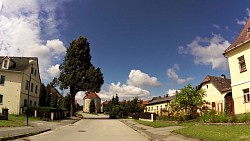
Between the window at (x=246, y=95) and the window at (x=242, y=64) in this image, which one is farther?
the window at (x=242, y=64)

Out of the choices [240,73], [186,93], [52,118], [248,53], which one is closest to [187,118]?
[186,93]

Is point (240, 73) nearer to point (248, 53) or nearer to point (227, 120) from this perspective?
point (248, 53)

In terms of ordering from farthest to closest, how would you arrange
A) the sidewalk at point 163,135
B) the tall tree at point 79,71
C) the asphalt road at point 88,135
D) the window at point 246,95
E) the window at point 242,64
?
the tall tree at point 79,71 < the window at point 242,64 < the window at point 246,95 < the sidewalk at point 163,135 < the asphalt road at point 88,135

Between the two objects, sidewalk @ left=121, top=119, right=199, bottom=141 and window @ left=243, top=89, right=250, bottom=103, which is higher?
window @ left=243, top=89, right=250, bottom=103

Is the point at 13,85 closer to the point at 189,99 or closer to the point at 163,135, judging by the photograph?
the point at 189,99

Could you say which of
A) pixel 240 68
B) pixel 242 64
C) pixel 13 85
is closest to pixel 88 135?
pixel 240 68

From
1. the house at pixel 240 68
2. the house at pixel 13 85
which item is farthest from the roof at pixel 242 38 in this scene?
the house at pixel 13 85

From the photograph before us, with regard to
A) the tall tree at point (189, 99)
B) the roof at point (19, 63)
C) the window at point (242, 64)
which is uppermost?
the roof at point (19, 63)

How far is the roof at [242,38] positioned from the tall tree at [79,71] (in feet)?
96.2

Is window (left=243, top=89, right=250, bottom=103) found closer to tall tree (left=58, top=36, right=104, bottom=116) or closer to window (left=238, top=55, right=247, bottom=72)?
window (left=238, top=55, right=247, bottom=72)

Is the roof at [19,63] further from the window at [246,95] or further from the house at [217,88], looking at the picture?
the window at [246,95]

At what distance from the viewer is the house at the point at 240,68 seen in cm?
2047

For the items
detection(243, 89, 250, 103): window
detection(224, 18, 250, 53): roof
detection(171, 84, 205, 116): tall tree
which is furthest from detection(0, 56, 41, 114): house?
detection(243, 89, 250, 103): window

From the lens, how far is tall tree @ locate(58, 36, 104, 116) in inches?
1865
